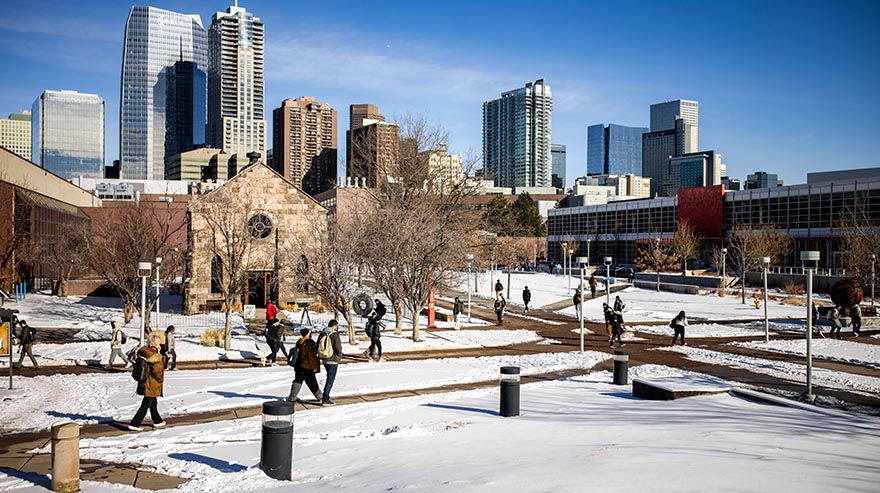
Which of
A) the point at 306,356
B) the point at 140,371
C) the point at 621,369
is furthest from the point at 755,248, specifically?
the point at 140,371

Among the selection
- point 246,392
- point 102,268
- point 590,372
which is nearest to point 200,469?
point 246,392

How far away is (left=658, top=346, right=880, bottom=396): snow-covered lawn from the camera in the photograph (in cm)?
1847

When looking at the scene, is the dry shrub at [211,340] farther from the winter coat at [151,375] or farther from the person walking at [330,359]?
the winter coat at [151,375]

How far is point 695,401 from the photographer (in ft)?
46.5

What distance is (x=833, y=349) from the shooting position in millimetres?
25891

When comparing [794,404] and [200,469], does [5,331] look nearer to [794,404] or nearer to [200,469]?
[200,469]

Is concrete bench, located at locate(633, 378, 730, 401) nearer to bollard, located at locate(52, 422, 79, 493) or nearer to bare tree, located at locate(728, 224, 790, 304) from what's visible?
bollard, located at locate(52, 422, 79, 493)

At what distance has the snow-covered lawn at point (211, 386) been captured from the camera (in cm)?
1475

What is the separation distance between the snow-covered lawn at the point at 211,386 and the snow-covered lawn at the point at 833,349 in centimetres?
844

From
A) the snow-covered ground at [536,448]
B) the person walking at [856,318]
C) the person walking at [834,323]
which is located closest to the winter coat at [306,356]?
the snow-covered ground at [536,448]

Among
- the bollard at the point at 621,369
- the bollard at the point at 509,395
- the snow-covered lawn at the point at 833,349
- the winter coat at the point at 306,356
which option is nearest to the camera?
the bollard at the point at 509,395

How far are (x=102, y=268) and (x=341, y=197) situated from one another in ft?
276

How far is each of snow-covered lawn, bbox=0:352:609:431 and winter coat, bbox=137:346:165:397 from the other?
6.06 feet

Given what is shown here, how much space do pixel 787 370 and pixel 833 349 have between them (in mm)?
6253
